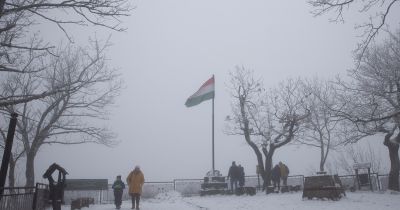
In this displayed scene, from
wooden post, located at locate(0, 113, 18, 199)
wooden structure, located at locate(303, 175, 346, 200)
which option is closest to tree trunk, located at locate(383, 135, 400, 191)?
wooden structure, located at locate(303, 175, 346, 200)

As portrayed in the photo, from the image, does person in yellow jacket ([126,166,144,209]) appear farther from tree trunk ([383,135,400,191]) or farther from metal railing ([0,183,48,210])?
tree trunk ([383,135,400,191])

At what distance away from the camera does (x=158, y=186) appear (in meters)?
28.5

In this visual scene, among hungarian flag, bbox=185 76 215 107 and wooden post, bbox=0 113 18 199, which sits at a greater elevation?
hungarian flag, bbox=185 76 215 107

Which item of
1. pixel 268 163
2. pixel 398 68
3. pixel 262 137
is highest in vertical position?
pixel 398 68

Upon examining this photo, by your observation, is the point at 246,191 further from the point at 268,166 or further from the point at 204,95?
the point at 204,95

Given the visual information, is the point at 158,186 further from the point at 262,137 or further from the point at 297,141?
the point at 297,141

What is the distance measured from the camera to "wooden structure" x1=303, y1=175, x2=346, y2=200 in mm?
15359

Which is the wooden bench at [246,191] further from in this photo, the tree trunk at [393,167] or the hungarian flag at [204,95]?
the tree trunk at [393,167]

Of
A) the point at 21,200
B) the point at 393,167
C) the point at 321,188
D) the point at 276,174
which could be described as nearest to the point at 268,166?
the point at 276,174

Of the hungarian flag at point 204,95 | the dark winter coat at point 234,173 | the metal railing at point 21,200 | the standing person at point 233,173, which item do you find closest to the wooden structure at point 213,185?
→ the standing person at point 233,173

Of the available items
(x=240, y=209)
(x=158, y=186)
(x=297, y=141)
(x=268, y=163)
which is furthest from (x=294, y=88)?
(x=240, y=209)

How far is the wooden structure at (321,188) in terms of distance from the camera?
15359 mm

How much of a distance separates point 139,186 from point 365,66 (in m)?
17.3

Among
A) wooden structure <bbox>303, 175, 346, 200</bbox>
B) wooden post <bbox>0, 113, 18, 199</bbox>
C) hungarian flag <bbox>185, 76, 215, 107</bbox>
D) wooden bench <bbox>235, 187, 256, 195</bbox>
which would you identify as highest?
hungarian flag <bbox>185, 76, 215, 107</bbox>
